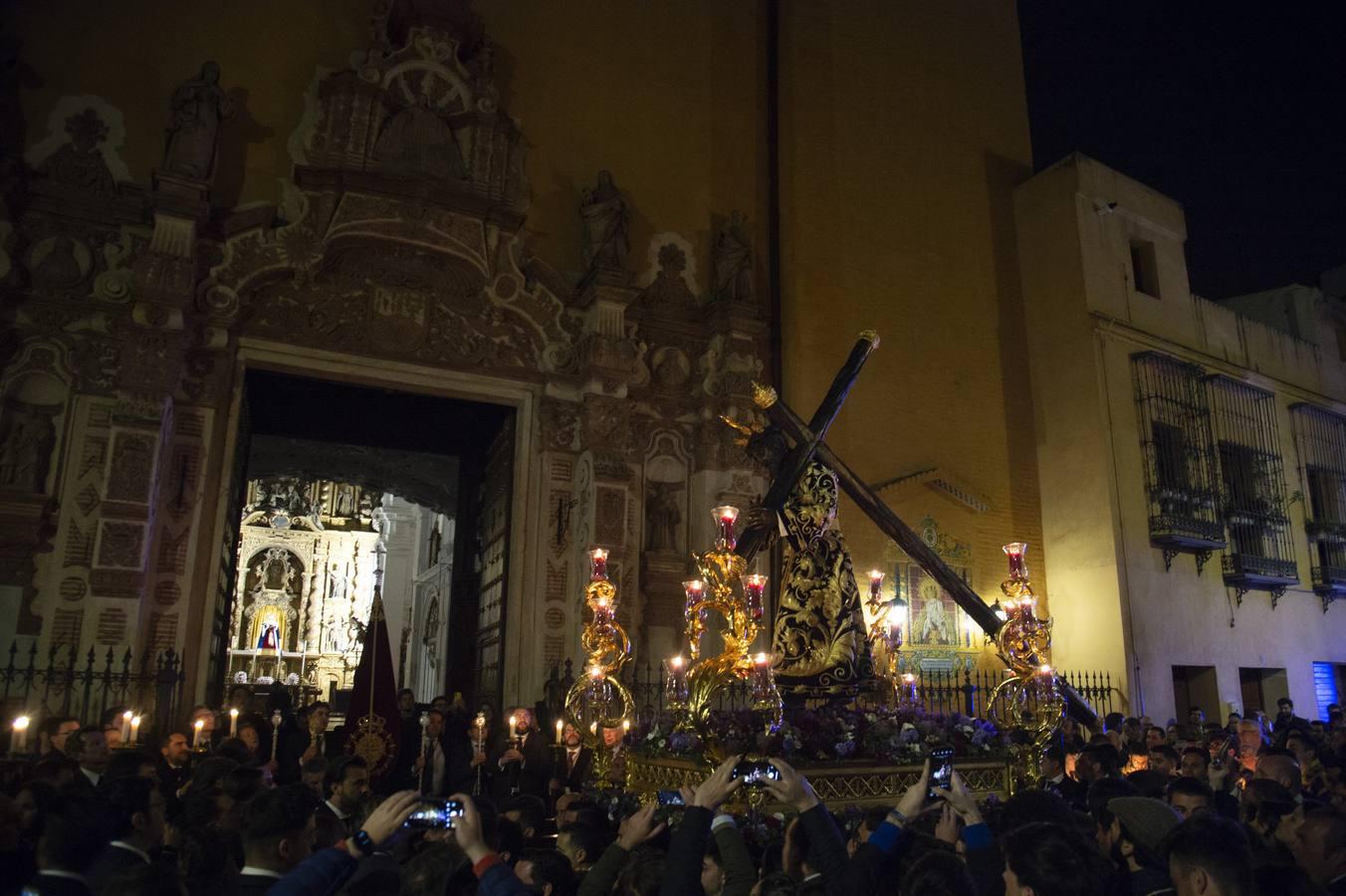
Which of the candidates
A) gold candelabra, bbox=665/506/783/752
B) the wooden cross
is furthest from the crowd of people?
the wooden cross

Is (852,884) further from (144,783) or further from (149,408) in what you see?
(149,408)

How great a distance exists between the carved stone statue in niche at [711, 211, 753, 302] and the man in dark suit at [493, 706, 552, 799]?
693cm

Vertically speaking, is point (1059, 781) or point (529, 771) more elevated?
point (1059, 781)

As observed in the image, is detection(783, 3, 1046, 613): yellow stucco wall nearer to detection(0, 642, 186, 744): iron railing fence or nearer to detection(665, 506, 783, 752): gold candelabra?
detection(665, 506, 783, 752): gold candelabra

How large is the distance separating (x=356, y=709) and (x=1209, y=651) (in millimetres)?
15723

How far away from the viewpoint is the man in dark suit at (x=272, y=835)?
327 centimetres

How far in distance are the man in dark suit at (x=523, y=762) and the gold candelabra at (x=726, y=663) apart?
181 centimetres

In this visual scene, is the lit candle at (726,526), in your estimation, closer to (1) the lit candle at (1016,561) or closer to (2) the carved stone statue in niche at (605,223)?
(1) the lit candle at (1016,561)

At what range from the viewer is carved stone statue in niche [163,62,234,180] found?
12.1 m

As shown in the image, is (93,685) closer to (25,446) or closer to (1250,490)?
(25,446)

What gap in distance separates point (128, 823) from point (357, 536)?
25.9m

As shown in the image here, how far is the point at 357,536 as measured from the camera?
94.5 ft

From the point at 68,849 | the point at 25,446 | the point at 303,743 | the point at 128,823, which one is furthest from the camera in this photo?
the point at 25,446

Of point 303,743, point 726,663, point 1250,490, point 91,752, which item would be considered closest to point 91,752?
point 91,752
